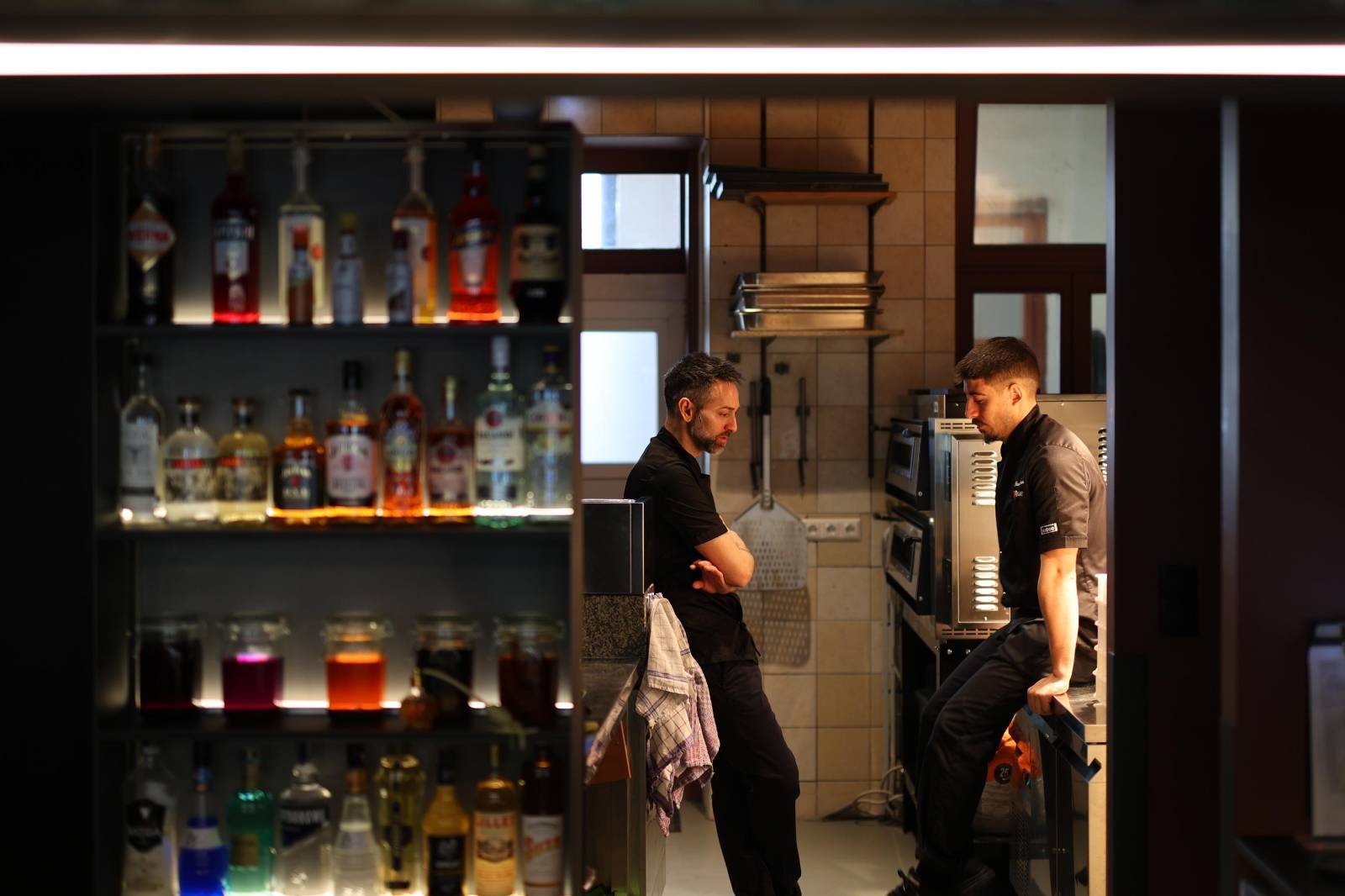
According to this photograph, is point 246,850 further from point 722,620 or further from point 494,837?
point 722,620

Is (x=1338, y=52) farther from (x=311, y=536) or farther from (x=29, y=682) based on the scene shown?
(x=29, y=682)

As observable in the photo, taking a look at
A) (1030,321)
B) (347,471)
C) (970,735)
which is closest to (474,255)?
(347,471)

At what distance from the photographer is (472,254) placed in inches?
91.7

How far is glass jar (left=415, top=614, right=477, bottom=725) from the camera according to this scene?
2.34 meters

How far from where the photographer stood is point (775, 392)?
5.12m

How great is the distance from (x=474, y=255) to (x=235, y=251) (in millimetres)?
437

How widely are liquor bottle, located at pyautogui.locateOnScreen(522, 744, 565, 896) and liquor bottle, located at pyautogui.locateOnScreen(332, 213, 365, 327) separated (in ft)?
2.81

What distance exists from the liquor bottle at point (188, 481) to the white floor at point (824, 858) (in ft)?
8.33

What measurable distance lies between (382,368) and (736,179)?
266 cm

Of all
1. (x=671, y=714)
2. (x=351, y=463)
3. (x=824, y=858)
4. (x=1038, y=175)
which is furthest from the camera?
(x=1038, y=175)

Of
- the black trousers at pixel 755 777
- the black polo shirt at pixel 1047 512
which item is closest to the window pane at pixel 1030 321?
the black polo shirt at pixel 1047 512

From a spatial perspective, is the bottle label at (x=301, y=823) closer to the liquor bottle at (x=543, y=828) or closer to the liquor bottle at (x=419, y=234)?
the liquor bottle at (x=543, y=828)

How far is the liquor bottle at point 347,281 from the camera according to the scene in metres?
2.31

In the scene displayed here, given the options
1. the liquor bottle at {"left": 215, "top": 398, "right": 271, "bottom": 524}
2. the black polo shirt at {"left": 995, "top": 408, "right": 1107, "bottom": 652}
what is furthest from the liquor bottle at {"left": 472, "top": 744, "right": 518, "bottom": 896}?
the black polo shirt at {"left": 995, "top": 408, "right": 1107, "bottom": 652}
